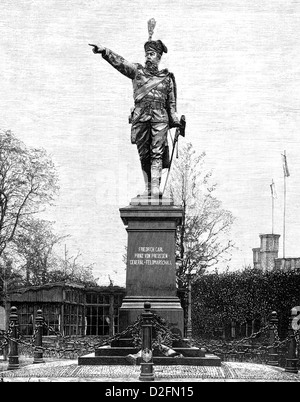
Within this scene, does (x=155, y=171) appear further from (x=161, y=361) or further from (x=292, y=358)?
(x=292, y=358)

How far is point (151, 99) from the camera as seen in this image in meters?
16.0

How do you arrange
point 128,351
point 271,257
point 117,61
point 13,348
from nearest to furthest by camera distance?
point 128,351 → point 13,348 → point 117,61 → point 271,257

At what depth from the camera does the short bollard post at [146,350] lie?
39.1 feet

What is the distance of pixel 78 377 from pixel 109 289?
19.6 metres

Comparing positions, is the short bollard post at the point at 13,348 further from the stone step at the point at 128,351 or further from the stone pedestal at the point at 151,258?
the stone pedestal at the point at 151,258

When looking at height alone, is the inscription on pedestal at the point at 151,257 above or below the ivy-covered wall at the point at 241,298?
above

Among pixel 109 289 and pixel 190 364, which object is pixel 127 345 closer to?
pixel 190 364

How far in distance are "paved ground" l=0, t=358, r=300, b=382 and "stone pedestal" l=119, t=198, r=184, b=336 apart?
1.73 metres

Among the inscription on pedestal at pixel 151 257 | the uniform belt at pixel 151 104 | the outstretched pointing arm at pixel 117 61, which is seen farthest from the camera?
the uniform belt at pixel 151 104

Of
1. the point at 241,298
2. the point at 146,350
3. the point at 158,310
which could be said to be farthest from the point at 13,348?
the point at 241,298

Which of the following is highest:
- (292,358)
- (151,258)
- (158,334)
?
(151,258)

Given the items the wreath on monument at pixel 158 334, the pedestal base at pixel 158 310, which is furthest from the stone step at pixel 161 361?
the pedestal base at pixel 158 310

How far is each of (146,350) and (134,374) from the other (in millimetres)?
468

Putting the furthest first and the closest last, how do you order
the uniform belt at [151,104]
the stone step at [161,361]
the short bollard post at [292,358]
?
the uniform belt at [151,104], the short bollard post at [292,358], the stone step at [161,361]
